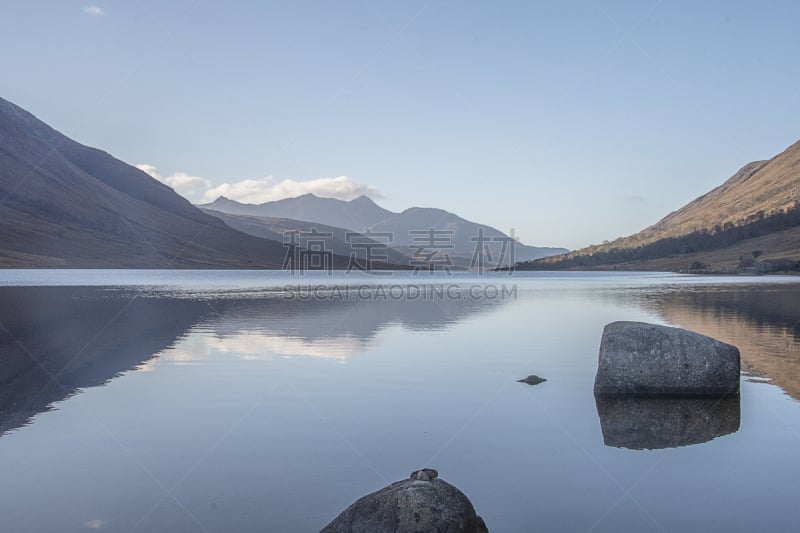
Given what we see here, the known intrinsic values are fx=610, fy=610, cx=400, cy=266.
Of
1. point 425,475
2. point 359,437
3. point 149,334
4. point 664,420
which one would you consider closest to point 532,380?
point 664,420

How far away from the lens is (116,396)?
722 inches

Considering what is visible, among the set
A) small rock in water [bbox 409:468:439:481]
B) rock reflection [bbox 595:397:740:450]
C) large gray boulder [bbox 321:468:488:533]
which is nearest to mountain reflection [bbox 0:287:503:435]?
large gray boulder [bbox 321:468:488:533]

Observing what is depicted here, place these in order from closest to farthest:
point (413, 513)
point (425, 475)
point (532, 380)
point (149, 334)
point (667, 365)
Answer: point (413, 513) < point (425, 475) < point (667, 365) < point (532, 380) < point (149, 334)

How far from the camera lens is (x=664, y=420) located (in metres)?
15.3

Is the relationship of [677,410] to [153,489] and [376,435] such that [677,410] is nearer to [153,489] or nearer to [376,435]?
[376,435]

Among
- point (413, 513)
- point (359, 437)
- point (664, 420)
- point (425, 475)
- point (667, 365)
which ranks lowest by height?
point (359, 437)

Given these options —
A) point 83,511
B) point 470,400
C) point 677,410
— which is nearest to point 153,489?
point 83,511

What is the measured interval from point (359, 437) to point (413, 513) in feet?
19.3

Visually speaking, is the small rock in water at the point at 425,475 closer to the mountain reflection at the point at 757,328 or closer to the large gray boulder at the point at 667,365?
the large gray boulder at the point at 667,365

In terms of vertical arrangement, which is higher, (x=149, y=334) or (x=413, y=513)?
(x=413, y=513)

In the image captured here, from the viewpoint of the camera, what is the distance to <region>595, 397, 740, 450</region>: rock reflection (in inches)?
543

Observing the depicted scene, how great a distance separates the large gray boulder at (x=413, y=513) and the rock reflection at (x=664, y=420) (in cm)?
621

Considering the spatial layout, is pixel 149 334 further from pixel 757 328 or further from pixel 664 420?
pixel 757 328

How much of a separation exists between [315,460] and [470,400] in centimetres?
671
